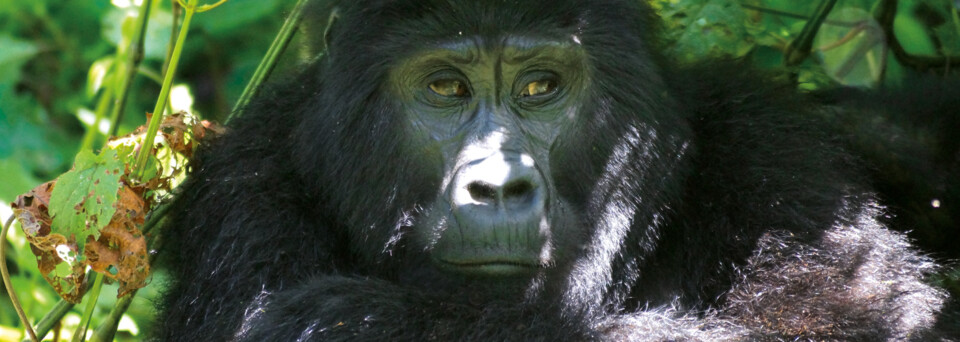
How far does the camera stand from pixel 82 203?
11.2ft

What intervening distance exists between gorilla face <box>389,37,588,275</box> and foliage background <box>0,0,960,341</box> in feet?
2.92

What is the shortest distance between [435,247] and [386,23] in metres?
0.83

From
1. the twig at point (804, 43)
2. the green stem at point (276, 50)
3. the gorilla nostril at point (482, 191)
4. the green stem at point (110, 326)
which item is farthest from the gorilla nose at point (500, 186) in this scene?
the twig at point (804, 43)

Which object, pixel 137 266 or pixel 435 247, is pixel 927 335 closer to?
pixel 435 247

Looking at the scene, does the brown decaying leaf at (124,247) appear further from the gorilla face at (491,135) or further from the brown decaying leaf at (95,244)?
the gorilla face at (491,135)

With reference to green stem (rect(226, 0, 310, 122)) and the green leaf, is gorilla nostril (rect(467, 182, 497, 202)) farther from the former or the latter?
green stem (rect(226, 0, 310, 122))

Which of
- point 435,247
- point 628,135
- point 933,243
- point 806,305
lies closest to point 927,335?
point 806,305

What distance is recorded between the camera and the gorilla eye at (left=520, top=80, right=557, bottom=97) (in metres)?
3.89

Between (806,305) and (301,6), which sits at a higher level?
(301,6)

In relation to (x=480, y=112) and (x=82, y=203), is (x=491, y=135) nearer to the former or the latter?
(x=480, y=112)

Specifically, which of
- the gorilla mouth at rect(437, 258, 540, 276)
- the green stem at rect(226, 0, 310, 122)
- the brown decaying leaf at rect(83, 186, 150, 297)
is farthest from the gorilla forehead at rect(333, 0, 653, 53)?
the brown decaying leaf at rect(83, 186, 150, 297)

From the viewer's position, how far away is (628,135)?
395 cm

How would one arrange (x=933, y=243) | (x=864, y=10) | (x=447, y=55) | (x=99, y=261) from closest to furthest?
(x=99, y=261) → (x=447, y=55) → (x=933, y=243) → (x=864, y=10)

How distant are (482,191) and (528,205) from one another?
15 cm
